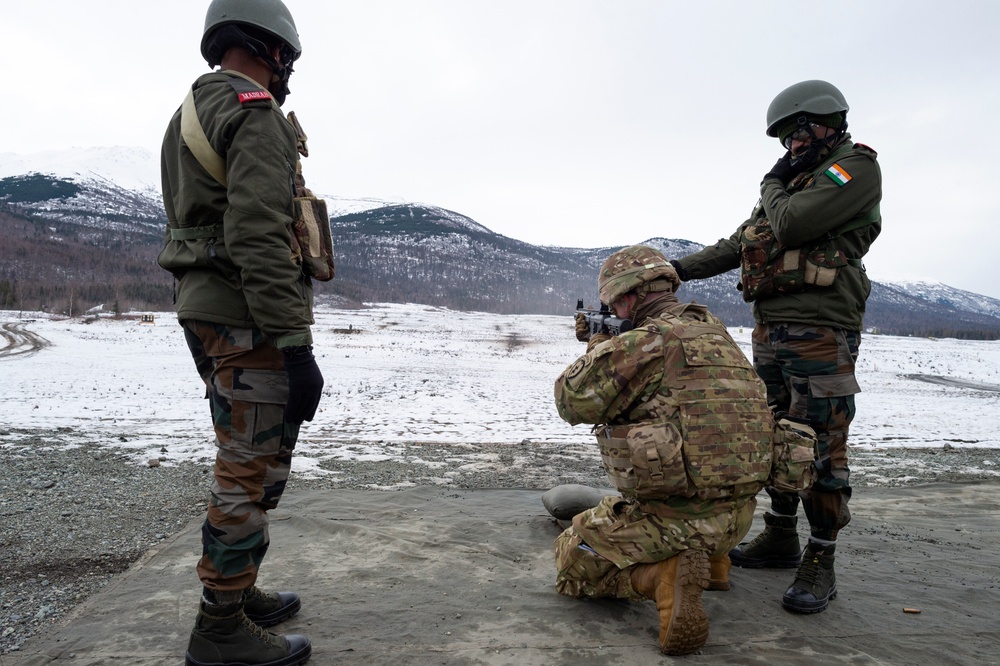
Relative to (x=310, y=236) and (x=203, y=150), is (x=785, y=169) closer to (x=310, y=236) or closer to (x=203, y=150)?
(x=310, y=236)

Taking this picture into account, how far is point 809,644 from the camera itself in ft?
8.65

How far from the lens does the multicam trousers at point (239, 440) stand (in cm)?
231

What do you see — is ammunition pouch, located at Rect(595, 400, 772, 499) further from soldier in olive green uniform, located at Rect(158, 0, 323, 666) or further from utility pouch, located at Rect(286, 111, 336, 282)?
utility pouch, located at Rect(286, 111, 336, 282)

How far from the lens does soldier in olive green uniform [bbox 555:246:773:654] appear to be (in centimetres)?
257

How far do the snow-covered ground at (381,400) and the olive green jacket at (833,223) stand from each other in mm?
4654

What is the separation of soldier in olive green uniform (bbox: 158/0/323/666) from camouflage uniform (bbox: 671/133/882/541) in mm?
2503

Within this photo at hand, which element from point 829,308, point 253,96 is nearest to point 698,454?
point 829,308

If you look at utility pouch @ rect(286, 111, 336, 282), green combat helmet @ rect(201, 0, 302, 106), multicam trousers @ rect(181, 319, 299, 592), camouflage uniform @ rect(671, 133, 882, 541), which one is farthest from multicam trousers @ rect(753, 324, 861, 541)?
green combat helmet @ rect(201, 0, 302, 106)

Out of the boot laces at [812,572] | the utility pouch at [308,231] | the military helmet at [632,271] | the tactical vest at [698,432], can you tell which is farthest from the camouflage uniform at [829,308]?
the utility pouch at [308,231]

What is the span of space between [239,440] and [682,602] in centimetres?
195

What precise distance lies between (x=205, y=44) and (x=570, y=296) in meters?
138

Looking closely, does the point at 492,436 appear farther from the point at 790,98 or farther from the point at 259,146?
the point at 259,146

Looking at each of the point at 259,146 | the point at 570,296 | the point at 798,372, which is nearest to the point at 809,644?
the point at 798,372

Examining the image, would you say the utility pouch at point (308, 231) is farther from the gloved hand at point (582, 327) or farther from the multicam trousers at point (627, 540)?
the multicam trousers at point (627, 540)
